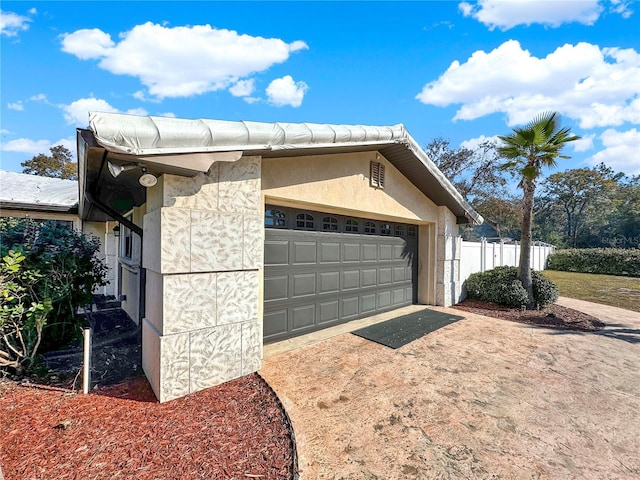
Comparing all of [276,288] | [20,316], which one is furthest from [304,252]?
[20,316]

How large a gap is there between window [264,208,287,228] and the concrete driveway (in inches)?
92.0

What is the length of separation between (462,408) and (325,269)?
3541mm

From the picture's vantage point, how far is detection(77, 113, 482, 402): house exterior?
3.42 meters

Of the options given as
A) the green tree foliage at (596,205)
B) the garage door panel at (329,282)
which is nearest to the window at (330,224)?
the garage door panel at (329,282)

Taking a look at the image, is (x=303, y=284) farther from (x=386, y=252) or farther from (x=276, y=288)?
(x=386, y=252)

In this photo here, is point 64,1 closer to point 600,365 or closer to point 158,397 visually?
point 158,397

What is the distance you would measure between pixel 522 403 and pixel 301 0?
9.10 meters

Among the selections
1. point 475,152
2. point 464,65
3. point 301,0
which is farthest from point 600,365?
point 475,152

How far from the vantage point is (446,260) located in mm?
9117

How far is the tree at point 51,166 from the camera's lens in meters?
27.2

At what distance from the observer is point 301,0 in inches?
275

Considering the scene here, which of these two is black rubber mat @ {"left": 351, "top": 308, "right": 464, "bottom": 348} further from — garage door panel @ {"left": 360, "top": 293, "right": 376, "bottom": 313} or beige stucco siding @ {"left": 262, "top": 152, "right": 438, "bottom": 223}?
beige stucco siding @ {"left": 262, "top": 152, "right": 438, "bottom": 223}

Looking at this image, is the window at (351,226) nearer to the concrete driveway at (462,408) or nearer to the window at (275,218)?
the window at (275,218)

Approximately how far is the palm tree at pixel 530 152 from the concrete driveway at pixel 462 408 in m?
3.67
